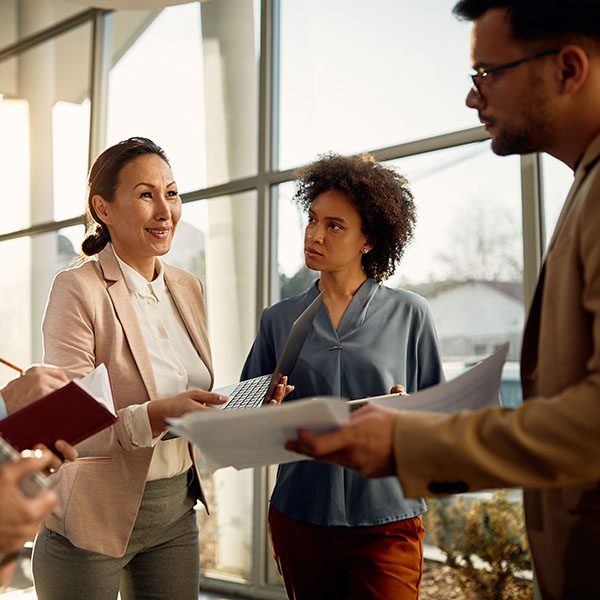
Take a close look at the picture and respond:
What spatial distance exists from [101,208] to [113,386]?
1.92 ft

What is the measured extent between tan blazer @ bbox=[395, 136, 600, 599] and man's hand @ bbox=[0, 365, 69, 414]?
82 centimetres

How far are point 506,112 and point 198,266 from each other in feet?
11.0

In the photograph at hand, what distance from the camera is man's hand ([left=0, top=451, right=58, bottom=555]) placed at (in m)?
0.98

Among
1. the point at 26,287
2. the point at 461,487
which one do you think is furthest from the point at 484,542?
the point at 26,287

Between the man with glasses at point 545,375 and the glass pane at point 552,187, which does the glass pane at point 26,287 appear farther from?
the man with glasses at point 545,375

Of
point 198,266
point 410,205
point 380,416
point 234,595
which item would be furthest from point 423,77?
point 234,595

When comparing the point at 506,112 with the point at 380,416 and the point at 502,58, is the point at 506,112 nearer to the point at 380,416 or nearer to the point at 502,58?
the point at 502,58

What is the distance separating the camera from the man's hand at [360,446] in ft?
3.50

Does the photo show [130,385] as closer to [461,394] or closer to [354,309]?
[354,309]

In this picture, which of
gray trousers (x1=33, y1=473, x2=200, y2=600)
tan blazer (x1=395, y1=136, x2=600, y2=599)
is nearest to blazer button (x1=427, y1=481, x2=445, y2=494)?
tan blazer (x1=395, y1=136, x2=600, y2=599)

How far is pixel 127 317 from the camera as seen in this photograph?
1875 mm

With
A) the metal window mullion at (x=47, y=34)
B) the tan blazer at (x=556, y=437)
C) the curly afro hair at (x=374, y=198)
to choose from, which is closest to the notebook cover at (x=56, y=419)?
the tan blazer at (x=556, y=437)

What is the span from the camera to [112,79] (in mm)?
5258

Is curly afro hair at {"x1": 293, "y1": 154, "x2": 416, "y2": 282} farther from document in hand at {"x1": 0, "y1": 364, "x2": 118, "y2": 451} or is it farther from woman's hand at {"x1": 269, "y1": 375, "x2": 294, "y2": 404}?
document in hand at {"x1": 0, "y1": 364, "x2": 118, "y2": 451}
